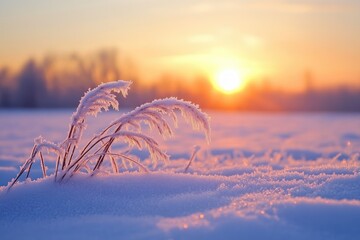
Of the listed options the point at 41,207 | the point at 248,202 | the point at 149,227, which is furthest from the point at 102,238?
the point at 248,202

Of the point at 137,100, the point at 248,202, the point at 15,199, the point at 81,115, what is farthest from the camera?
the point at 137,100

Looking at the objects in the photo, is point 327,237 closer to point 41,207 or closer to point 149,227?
point 149,227

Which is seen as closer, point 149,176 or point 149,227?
point 149,227

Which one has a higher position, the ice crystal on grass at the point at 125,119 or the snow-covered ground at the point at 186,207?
the ice crystal on grass at the point at 125,119

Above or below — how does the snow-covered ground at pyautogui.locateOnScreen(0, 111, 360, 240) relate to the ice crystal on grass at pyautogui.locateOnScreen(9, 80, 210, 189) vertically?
below

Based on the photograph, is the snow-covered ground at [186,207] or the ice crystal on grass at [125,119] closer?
the snow-covered ground at [186,207]

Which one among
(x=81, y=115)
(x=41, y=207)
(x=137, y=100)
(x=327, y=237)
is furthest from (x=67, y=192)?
(x=137, y=100)

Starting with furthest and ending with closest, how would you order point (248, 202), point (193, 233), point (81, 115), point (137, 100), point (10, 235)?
point (137, 100) < point (81, 115) < point (248, 202) < point (10, 235) < point (193, 233)

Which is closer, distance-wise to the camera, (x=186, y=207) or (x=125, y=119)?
(x=186, y=207)

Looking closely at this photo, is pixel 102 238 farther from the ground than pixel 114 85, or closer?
closer

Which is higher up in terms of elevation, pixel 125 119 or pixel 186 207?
pixel 125 119

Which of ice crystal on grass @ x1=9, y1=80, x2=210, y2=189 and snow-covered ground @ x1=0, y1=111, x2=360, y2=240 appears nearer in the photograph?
snow-covered ground @ x1=0, y1=111, x2=360, y2=240
